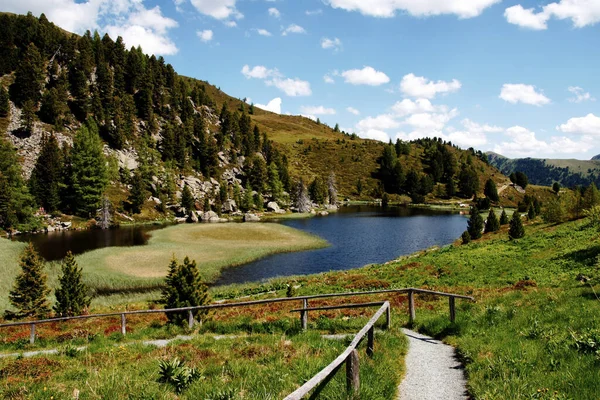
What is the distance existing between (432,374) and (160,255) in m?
58.2

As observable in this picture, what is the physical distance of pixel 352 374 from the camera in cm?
685

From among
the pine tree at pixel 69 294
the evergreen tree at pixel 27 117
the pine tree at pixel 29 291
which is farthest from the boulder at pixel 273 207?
the pine tree at pixel 29 291

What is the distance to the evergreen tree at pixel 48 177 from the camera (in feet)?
336

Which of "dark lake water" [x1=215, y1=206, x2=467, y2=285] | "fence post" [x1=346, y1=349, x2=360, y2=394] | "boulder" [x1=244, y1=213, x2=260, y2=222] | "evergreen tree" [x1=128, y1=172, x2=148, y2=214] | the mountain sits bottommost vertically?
"dark lake water" [x1=215, y1=206, x2=467, y2=285]

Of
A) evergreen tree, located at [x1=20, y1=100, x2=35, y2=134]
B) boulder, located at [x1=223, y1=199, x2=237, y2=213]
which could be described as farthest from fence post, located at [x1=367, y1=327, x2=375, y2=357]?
evergreen tree, located at [x1=20, y1=100, x2=35, y2=134]

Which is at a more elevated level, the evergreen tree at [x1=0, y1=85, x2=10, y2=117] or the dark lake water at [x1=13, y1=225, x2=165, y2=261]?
the evergreen tree at [x1=0, y1=85, x2=10, y2=117]

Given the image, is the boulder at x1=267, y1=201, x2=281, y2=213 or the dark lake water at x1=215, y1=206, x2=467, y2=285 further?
the boulder at x1=267, y1=201, x2=281, y2=213

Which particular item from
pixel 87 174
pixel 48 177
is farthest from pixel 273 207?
pixel 48 177

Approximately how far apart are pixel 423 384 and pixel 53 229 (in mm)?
110495

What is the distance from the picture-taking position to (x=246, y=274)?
52.5 metres

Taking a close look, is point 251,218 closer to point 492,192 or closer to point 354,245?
point 354,245

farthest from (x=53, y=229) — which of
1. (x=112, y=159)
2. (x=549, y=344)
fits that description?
(x=549, y=344)

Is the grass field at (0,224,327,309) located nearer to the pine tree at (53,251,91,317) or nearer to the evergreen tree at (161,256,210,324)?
→ the pine tree at (53,251,91,317)

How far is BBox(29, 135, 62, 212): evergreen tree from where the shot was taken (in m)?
103
